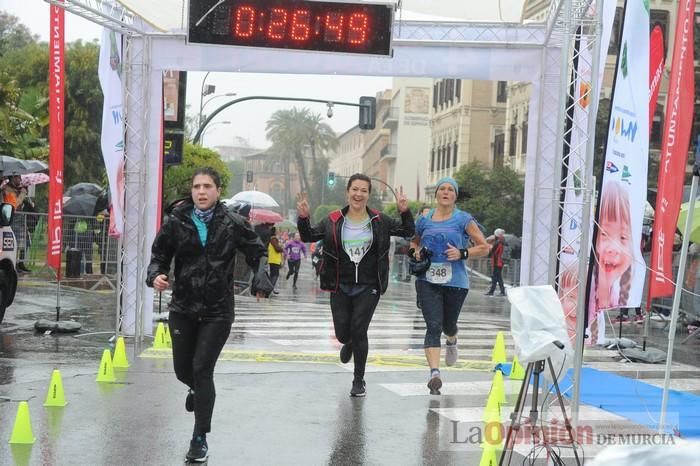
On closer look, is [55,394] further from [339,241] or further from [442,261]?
[442,261]

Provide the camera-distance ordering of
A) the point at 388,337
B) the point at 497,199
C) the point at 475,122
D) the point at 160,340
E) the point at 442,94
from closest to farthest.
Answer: the point at 160,340 → the point at 388,337 → the point at 497,199 → the point at 475,122 → the point at 442,94

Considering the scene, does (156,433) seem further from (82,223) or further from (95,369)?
(82,223)

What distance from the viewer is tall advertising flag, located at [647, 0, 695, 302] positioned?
8188mm

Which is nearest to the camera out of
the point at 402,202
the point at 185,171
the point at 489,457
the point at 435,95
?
Result: the point at 489,457

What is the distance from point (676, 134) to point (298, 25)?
4.65m

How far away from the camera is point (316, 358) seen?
39.4 ft

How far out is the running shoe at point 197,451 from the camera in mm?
6391

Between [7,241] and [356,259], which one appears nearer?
[356,259]

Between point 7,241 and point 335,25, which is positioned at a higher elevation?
point 335,25

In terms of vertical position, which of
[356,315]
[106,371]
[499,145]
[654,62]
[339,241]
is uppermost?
[499,145]

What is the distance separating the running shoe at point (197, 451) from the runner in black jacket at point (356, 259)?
2.56m

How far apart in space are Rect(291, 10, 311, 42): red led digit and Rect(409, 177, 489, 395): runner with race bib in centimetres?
304

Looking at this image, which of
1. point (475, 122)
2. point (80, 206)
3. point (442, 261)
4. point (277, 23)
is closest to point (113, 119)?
point (277, 23)

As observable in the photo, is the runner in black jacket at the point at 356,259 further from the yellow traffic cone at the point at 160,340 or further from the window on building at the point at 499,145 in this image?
the window on building at the point at 499,145
